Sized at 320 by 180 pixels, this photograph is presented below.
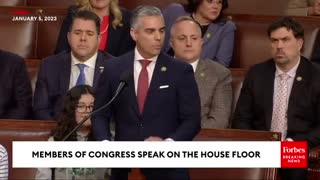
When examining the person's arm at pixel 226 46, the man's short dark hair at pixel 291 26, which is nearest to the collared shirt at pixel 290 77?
the man's short dark hair at pixel 291 26

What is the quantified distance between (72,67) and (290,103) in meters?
0.88

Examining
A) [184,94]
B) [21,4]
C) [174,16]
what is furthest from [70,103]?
[21,4]

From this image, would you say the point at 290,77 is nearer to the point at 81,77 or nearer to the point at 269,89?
the point at 269,89

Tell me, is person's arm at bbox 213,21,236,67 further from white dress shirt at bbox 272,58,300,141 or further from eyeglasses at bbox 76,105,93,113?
eyeglasses at bbox 76,105,93,113

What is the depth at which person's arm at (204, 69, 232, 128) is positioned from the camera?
303 cm

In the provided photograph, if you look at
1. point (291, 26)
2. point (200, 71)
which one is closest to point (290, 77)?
point (291, 26)

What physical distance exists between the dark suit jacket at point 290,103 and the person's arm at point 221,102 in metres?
0.05

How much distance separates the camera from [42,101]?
3010 mm

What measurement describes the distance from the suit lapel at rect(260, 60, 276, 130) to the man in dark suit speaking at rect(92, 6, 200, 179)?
1.97 ft

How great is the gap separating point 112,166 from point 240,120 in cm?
94

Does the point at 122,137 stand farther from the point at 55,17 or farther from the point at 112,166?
the point at 55,17

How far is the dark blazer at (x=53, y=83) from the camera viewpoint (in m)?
3.00

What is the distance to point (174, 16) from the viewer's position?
141 inches

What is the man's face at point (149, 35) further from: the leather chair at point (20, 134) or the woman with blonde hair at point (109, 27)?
the woman with blonde hair at point (109, 27)
